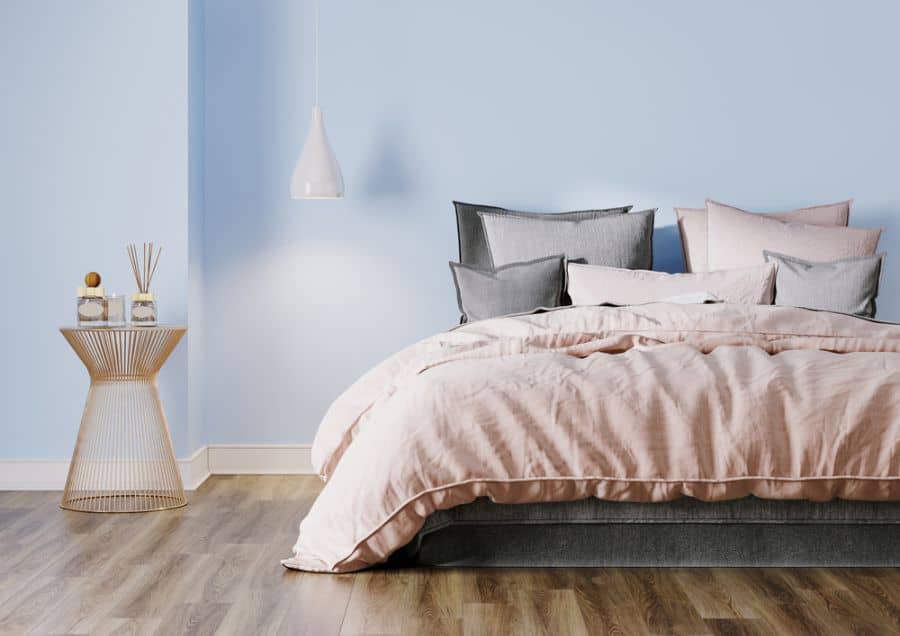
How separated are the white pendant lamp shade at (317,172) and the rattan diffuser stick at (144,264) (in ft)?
1.98

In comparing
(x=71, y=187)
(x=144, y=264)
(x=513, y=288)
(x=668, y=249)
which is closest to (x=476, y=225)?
(x=513, y=288)

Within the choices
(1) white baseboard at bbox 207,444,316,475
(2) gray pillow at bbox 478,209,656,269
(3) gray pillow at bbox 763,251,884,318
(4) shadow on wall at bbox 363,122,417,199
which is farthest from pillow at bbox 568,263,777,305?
(1) white baseboard at bbox 207,444,316,475

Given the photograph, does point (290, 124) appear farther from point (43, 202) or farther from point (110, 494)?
point (110, 494)

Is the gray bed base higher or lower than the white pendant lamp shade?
lower

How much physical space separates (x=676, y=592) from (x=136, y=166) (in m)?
2.63

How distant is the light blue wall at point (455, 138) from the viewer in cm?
434

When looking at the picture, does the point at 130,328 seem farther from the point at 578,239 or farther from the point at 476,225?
the point at 578,239

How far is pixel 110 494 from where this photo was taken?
12.4ft

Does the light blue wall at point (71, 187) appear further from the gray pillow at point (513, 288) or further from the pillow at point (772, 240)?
the pillow at point (772, 240)

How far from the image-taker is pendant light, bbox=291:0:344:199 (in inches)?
159

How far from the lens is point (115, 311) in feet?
12.0

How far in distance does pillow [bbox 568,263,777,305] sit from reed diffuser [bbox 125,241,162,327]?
158 centimetres

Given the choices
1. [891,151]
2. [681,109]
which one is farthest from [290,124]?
[891,151]

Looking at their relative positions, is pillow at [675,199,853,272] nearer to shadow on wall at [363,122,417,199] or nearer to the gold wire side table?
shadow on wall at [363,122,417,199]
